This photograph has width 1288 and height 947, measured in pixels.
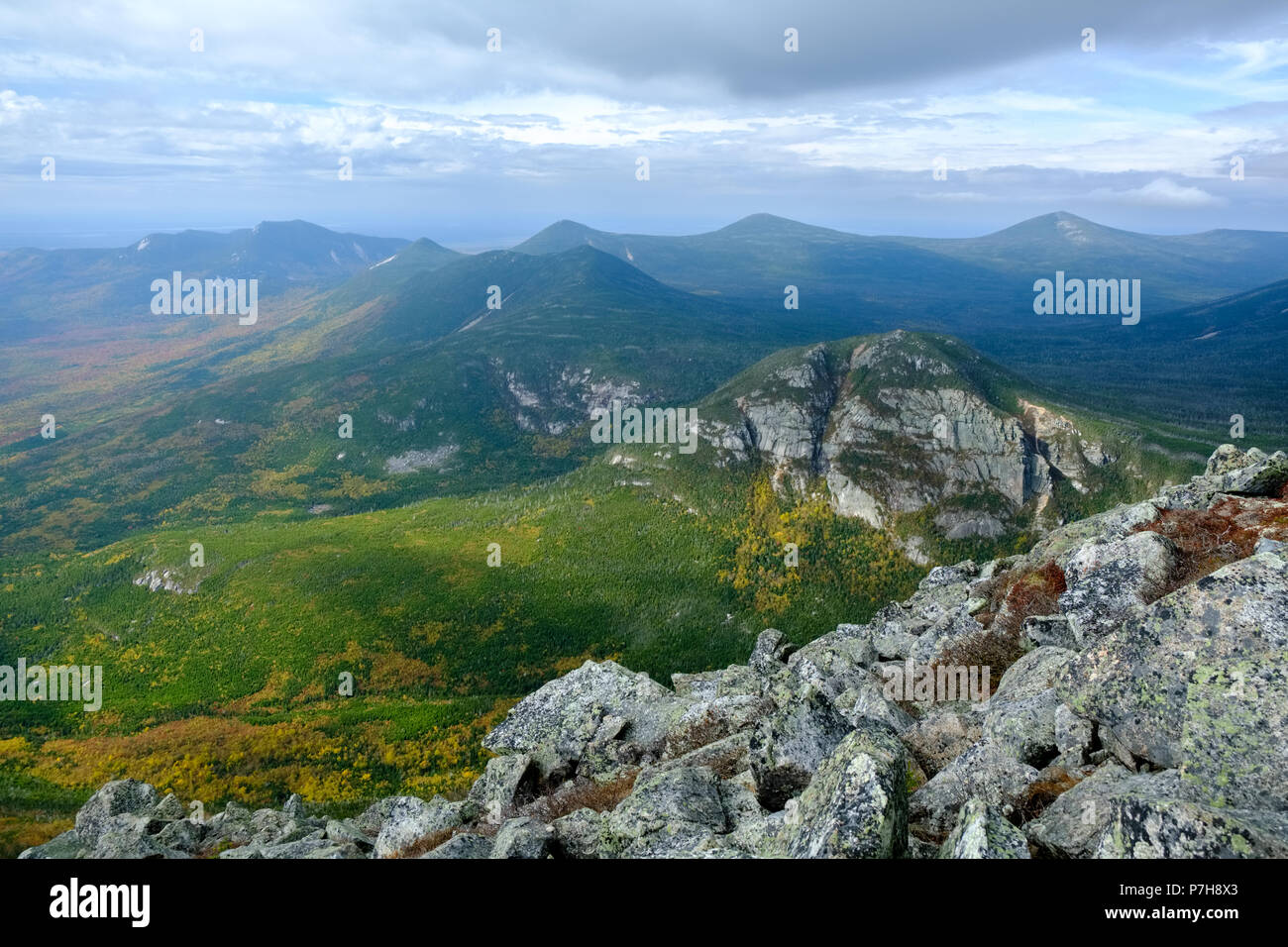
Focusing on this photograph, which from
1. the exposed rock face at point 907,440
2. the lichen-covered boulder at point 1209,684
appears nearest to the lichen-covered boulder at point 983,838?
the lichen-covered boulder at point 1209,684

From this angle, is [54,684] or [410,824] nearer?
[410,824]

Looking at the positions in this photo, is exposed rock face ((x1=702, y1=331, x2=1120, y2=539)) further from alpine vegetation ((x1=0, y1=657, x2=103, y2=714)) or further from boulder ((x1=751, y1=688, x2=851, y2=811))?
alpine vegetation ((x1=0, y1=657, x2=103, y2=714))

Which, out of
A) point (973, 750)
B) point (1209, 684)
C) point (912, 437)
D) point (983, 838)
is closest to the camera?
point (983, 838)

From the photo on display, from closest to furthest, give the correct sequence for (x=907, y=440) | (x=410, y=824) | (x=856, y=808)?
(x=856, y=808), (x=410, y=824), (x=907, y=440)

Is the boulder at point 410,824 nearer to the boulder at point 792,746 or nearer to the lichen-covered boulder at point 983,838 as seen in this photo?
the boulder at point 792,746

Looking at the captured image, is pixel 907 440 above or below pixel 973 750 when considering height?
above

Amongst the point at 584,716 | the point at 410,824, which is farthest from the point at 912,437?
the point at 410,824

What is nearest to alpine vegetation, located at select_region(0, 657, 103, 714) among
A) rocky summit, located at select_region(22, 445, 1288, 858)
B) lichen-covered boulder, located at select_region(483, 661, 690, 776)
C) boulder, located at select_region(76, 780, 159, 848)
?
boulder, located at select_region(76, 780, 159, 848)

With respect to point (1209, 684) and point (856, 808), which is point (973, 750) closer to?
point (1209, 684)
